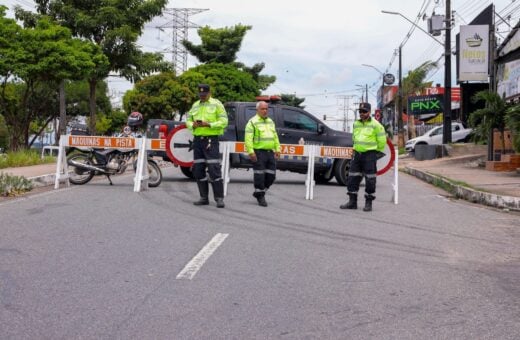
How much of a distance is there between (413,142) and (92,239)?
3190cm

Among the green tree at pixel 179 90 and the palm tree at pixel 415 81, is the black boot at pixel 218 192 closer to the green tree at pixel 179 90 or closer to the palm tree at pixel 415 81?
the palm tree at pixel 415 81

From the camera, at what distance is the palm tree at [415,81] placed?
1986 inches

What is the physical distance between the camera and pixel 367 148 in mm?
10805

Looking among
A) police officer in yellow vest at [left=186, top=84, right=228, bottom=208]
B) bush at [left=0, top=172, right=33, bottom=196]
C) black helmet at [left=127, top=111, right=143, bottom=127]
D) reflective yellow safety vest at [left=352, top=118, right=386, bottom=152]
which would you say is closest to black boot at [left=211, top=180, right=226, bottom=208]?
police officer in yellow vest at [left=186, top=84, right=228, bottom=208]

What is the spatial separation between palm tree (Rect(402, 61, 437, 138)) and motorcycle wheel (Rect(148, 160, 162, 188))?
124 ft

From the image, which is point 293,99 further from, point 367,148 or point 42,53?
point 367,148

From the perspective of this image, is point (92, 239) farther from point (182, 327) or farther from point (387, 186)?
point (387, 186)

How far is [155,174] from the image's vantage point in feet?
46.3

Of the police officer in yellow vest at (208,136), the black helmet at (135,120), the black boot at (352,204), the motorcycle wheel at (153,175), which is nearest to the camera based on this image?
the police officer in yellow vest at (208,136)

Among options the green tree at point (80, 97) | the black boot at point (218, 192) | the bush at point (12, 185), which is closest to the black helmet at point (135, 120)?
the bush at point (12, 185)

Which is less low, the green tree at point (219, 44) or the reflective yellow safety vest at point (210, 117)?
the green tree at point (219, 44)

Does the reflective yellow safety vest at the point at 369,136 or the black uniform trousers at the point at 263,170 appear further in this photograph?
the black uniform trousers at the point at 263,170

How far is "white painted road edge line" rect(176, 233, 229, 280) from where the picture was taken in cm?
594

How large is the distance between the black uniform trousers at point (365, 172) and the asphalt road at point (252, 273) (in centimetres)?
48
